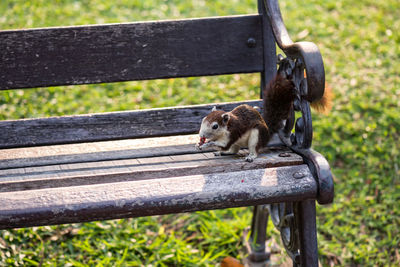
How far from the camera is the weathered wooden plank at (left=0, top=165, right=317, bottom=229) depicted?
5.65ft

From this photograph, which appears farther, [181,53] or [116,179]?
[181,53]

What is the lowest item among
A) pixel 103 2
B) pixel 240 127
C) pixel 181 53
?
pixel 240 127

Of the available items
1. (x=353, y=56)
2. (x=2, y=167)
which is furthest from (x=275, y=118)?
(x=353, y=56)

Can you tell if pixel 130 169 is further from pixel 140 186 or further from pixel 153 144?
pixel 153 144

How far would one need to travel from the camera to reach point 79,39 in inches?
104

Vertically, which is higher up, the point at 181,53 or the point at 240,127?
the point at 181,53

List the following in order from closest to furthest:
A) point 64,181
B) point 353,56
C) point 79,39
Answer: point 64,181 → point 79,39 → point 353,56

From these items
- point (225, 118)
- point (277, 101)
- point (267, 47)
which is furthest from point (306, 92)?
point (267, 47)

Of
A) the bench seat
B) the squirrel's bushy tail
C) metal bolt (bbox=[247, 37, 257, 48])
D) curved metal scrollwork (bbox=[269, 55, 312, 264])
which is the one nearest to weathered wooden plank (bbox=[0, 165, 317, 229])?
the bench seat

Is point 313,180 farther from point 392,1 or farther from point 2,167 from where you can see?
point 392,1

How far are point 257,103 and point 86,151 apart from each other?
1.04 meters

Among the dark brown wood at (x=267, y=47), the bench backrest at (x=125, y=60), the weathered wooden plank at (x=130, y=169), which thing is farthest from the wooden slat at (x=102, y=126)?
the weathered wooden plank at (x=130, y=169)

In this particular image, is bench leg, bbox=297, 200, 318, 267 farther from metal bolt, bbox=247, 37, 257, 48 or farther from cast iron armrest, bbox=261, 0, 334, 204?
metal bolt, bbox=247, 37, 257, 48

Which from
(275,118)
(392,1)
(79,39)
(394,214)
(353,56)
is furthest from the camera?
(392,1)
